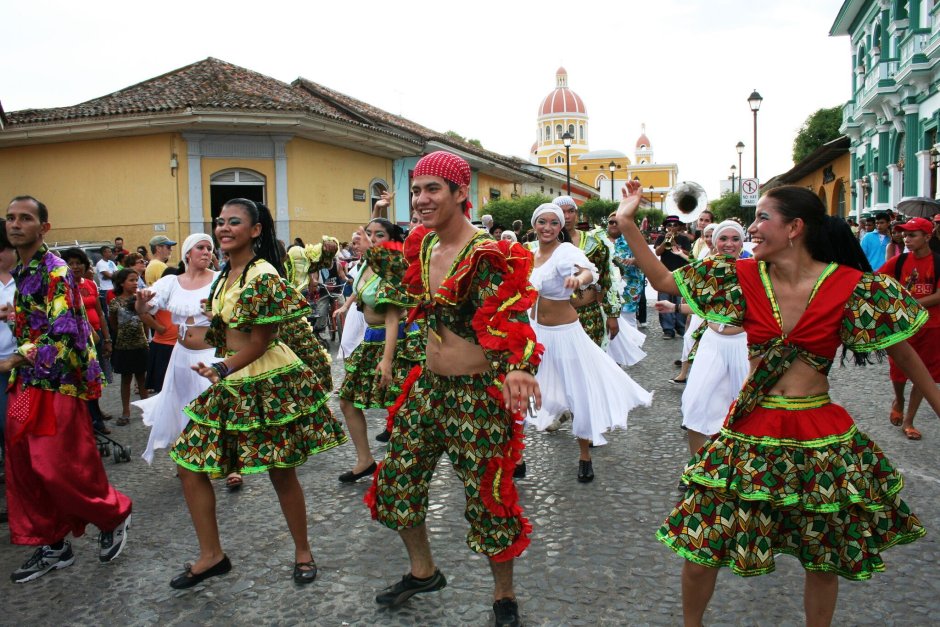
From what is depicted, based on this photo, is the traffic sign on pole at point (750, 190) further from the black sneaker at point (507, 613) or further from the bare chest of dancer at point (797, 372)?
the black sneaker at point (507, 613)

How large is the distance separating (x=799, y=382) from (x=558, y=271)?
3.33 m

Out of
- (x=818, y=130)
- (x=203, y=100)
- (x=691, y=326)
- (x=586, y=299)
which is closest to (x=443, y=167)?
(x=586, y=299)

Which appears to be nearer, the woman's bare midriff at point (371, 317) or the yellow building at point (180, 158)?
the woman's bare midriff at point (371, 317)

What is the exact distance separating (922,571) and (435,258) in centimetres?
306

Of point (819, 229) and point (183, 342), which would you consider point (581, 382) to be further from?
point (819, 229)

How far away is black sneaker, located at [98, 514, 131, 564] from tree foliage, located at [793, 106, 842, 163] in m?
56.0

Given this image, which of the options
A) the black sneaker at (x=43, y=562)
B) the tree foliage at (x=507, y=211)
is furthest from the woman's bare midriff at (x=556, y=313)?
the tree foliage at (x=507, y=211)

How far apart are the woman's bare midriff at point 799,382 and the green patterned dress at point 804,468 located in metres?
0.02

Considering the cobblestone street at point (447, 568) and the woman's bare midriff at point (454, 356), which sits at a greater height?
the woman's bare midriff at point (454, 356)

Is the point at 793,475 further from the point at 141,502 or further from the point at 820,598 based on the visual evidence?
the point at 141,502

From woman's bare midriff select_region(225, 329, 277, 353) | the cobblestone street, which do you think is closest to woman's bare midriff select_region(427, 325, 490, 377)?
woman's bare midriff select_region(225, 329, 277, 353)

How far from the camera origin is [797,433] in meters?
2.86

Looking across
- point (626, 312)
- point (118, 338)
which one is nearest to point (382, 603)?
point (118, 338)

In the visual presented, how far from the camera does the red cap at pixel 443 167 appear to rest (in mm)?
3447
